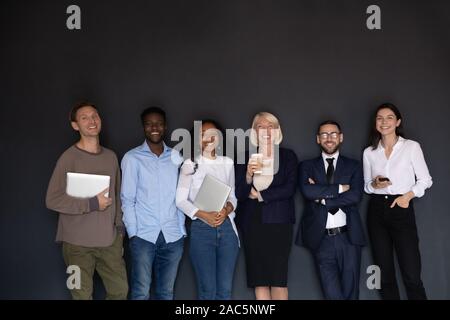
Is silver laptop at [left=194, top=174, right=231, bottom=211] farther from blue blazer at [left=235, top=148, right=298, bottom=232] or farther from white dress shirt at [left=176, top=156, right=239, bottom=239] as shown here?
blue blazer at [left=235, top=148, right=298, bottom=232]

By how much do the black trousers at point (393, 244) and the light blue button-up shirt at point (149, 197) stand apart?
5.44 feet

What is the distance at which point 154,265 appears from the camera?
4.83m

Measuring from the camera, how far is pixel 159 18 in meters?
5.52

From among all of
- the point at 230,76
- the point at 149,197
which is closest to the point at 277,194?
the point at 149,197

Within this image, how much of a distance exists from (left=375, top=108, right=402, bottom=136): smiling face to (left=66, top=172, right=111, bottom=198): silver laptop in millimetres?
2354

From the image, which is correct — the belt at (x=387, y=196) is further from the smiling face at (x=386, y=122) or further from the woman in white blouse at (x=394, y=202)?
the smiling face at (x=386, y=122)

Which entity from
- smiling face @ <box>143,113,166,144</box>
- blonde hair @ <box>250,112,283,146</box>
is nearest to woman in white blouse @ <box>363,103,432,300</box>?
blonde hair @ <box>250,112,283,146</box>

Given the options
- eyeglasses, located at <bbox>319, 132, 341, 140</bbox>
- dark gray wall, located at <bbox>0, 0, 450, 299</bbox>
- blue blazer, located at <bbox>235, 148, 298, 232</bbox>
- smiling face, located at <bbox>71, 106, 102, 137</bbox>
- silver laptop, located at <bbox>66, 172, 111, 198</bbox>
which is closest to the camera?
silver laptop, located at <bbox>66, 172, 111, 198</bbox>

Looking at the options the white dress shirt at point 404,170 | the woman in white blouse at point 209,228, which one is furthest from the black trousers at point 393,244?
the woman in white blouse at point 209,228

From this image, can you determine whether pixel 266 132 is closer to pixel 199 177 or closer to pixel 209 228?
pixel 199 177

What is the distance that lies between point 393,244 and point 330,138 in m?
1.06

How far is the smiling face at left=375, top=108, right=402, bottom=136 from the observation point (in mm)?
4961

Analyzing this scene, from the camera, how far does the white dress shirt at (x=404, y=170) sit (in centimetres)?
487
